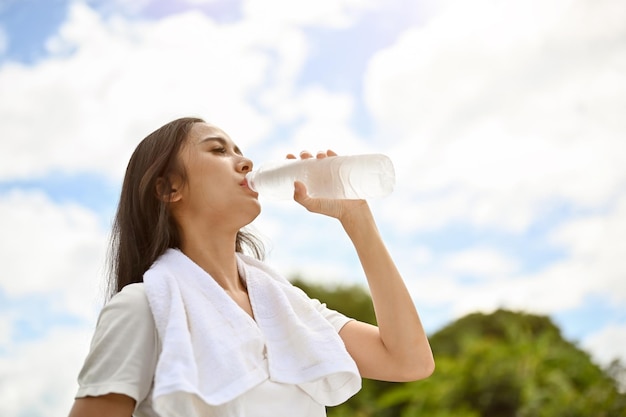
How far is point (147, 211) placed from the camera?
2.42 meters

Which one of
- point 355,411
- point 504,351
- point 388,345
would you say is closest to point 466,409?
point 504,351

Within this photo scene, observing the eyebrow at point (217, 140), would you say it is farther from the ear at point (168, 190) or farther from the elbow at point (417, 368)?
the elbow at point (417, 368)

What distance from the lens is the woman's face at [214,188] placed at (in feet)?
7.62

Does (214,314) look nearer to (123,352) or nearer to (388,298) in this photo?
(123,352)

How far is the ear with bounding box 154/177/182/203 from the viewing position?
2.38 m

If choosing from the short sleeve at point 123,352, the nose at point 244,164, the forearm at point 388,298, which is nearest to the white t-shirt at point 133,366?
the short sleeve at point 123,352

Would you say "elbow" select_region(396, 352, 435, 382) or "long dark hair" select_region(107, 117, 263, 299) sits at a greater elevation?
"long dark hair" select_region(107, 117, 263, 299)

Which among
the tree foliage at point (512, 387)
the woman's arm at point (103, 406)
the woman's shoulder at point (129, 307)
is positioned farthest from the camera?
the tree foliage at point (512, 387)

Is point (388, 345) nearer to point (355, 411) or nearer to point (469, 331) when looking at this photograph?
point (355, 411)

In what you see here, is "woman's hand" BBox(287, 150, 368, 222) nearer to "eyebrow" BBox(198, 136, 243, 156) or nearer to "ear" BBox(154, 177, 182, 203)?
"eyebrow" BBox(198, 136, 243, 156)

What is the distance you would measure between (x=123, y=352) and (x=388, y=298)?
0.84 meters

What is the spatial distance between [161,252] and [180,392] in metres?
0.57

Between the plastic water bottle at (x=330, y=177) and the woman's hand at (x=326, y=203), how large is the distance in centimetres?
2

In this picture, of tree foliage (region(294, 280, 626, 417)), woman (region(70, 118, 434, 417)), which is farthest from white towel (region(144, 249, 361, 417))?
tree foliage (region(294, 280, 626, 417))
